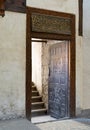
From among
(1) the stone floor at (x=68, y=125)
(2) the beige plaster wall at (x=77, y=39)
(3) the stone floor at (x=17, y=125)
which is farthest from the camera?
(2) the beige plaster wall at (x=77, y=39)

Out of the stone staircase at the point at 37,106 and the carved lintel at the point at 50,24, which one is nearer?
→ the carved lintel at the point at 50,24

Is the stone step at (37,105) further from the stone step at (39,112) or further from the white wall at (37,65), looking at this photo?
the white wall at (37,65)

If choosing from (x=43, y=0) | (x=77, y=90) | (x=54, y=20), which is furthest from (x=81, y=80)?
(x=43, y=0)

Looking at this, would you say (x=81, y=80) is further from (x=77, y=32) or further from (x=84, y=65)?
(x=77, y=32)

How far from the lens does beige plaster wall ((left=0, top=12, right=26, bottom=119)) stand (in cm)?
405

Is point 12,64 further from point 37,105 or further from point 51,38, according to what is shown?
point 37,105

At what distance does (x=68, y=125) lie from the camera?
13.5ft

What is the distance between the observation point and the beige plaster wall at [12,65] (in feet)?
13.3

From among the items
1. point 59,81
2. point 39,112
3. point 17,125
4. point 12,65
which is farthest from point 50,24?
point 39,112

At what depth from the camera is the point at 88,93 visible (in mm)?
5082

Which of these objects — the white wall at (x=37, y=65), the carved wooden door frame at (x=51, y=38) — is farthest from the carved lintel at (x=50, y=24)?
the white wall at (x=37, y=65)

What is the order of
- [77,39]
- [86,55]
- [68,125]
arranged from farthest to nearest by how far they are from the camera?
[86,55] < [77,39] < [68,125]

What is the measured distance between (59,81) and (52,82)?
1.43 ft

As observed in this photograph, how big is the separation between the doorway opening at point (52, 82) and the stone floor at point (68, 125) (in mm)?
463
